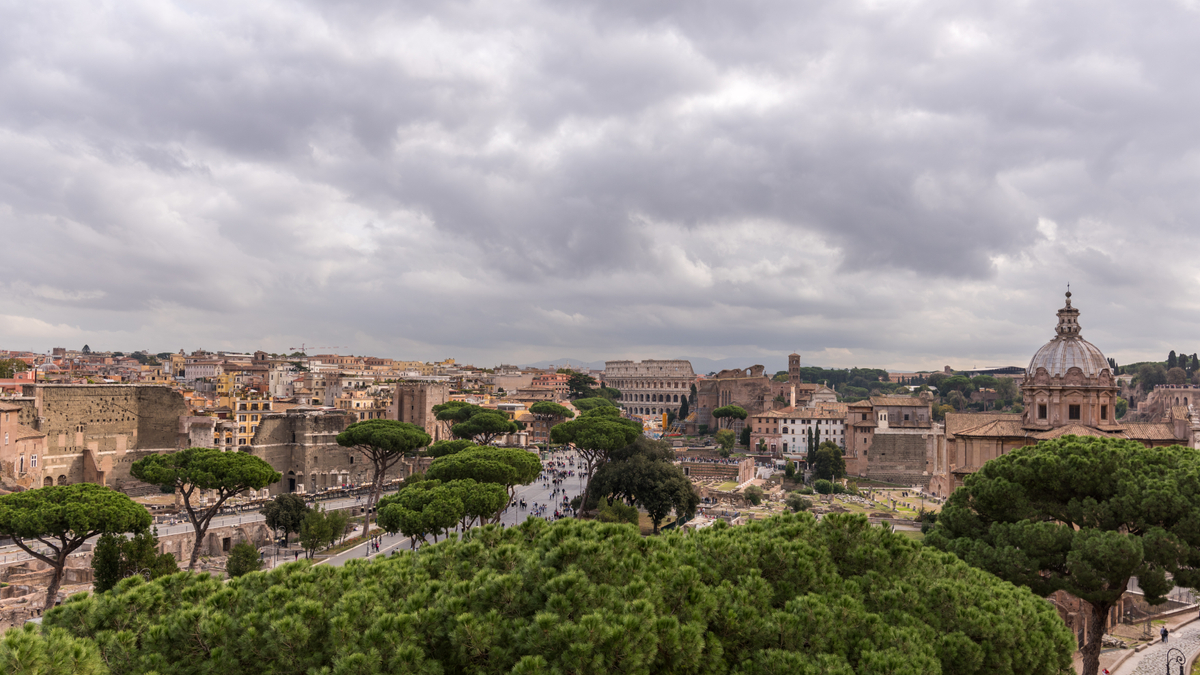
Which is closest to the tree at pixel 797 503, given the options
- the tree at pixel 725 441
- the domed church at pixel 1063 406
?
the domed church at pixel 1063 406

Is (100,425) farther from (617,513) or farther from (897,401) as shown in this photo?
(897,401)

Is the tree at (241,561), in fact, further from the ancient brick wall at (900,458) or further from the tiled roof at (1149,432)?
the ancient brick wall at (900,458)

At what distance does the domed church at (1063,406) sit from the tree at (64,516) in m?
28.7

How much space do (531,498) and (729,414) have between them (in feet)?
127

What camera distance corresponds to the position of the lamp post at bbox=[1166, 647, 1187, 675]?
616 inches

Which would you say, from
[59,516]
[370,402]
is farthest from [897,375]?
[59,516]

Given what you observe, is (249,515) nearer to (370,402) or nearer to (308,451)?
(308,451)

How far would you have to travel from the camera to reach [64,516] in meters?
17.1

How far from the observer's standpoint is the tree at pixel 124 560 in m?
17.2

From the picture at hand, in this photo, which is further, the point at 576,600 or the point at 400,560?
the point at 400,560

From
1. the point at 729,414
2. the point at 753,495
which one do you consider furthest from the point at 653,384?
the point at 753,495

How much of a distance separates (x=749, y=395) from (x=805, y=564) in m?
72.3

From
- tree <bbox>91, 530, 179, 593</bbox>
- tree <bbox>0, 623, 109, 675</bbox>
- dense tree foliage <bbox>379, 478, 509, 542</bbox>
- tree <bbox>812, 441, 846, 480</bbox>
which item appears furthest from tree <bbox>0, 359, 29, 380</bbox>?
tree <bbox>0, 623, 109, 675</bbox>

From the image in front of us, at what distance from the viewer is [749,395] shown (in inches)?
3083
